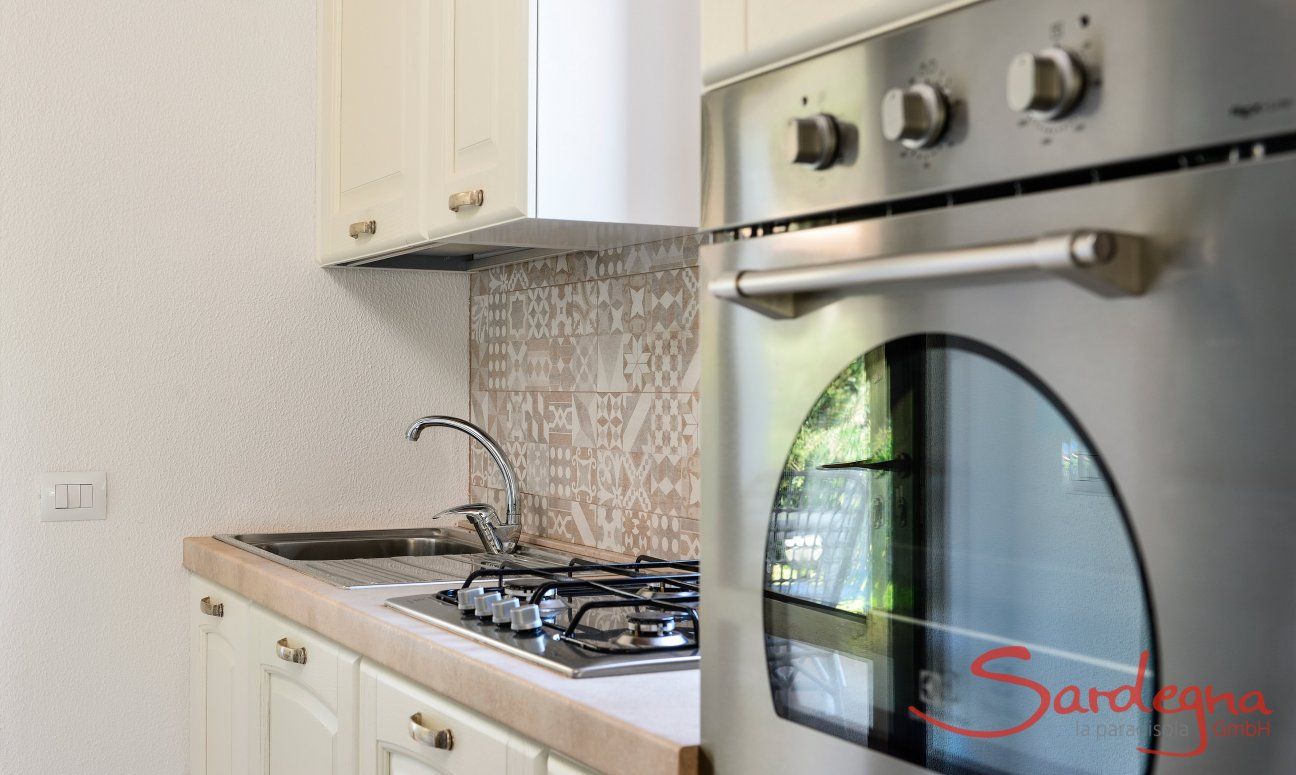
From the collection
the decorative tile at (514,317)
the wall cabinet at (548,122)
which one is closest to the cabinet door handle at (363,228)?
the wall cabinet at (548,122)

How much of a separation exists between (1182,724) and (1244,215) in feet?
0.84

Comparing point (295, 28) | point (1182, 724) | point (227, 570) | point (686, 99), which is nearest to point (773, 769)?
point (1182, 724)

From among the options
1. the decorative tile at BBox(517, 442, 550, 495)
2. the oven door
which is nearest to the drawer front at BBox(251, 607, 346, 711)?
the decorative tile at BBox(517, 442, 550, 495)

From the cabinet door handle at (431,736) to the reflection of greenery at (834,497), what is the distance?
1.91ft

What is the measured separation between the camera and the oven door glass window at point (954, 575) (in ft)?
2.22

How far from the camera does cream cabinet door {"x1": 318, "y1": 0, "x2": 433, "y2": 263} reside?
2.09m

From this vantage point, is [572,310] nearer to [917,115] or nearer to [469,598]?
[469,598]

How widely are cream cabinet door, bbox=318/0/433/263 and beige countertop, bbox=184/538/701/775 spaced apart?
0.72m

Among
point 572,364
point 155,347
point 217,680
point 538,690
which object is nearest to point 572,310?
point 572,364

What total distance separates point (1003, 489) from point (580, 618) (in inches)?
29.7

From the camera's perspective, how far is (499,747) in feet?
4.13

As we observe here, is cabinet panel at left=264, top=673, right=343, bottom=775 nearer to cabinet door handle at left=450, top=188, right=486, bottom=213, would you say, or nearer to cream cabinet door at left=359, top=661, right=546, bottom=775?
cream cabinet door at left=359, top=661, right=546, bottom=775

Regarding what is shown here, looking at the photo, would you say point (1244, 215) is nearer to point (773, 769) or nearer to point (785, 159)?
point (785, 159)

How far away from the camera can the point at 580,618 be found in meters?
1.40
